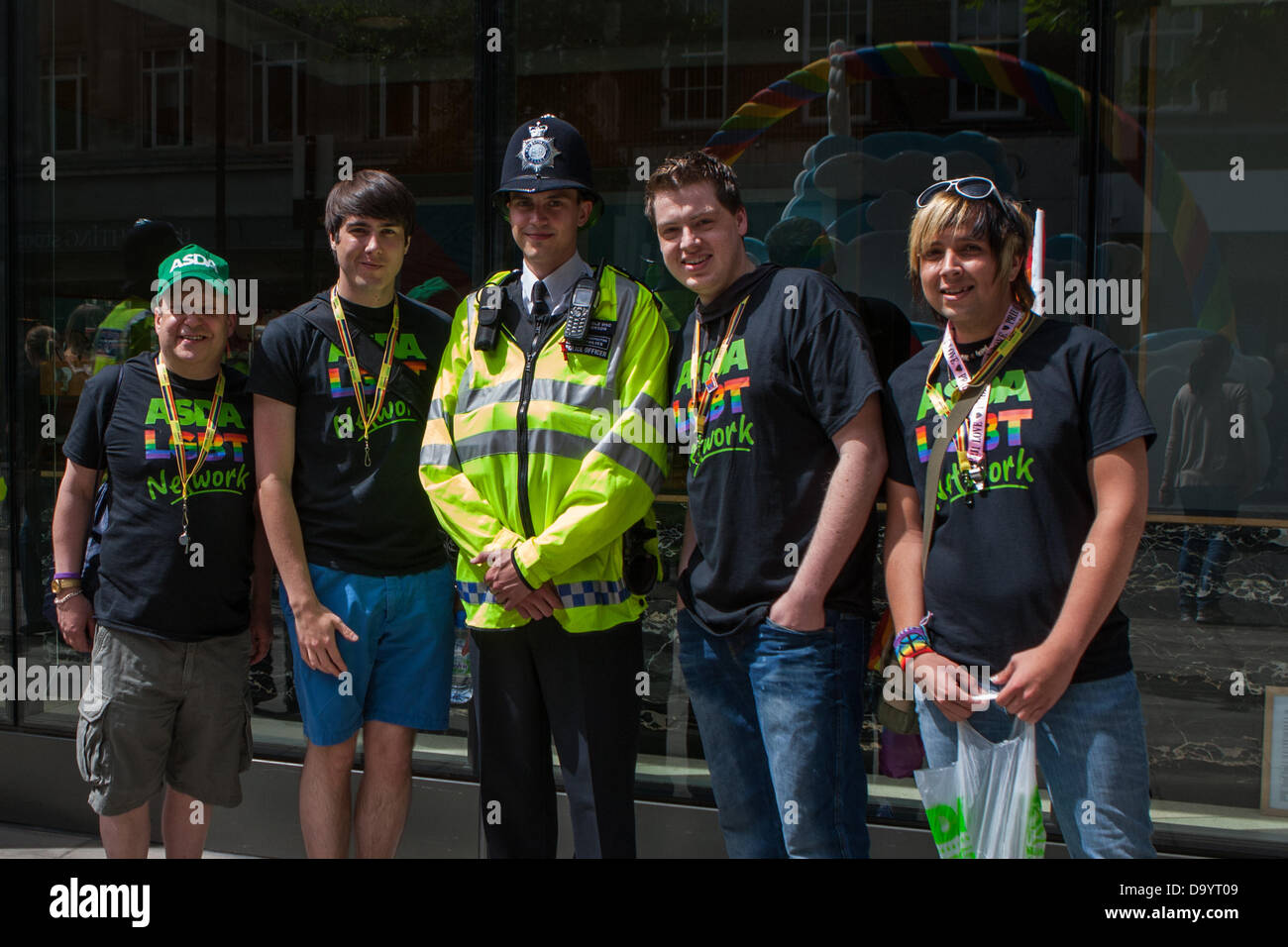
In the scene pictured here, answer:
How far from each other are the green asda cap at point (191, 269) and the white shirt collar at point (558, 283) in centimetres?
101

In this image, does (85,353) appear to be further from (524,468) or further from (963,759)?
(963,759)

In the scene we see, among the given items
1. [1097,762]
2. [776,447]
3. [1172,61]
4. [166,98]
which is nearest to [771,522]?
[776,447]

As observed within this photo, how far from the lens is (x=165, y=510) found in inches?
128

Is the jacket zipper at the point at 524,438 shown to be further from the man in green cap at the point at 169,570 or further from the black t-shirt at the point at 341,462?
the man in green cap at the point at 169,570

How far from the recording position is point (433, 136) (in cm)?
462

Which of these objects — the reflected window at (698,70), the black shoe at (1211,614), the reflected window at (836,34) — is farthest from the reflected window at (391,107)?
the black shoe at (1211,614)

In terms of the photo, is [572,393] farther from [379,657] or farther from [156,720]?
[156,720]

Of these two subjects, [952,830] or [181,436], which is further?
[181,436]

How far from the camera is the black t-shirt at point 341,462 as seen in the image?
323cm

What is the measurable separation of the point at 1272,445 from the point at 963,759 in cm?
225

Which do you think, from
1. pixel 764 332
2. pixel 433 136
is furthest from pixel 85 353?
pixel 764 332

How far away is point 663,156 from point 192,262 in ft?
6.55

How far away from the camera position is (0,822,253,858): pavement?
14.5 ft
